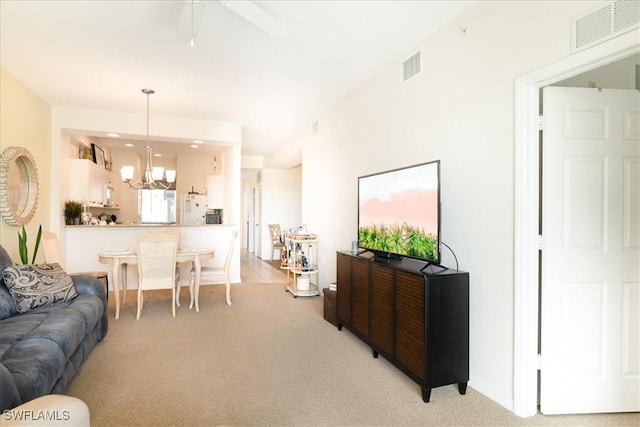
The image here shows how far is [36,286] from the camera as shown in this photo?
2.77 meters

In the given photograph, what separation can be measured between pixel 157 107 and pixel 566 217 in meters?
4.99

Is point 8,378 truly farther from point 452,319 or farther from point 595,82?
point 595,82

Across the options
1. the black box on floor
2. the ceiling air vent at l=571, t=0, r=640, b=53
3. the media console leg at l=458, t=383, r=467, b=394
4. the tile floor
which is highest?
the ceiling air vent at l=571, t=0, r=640, b=53

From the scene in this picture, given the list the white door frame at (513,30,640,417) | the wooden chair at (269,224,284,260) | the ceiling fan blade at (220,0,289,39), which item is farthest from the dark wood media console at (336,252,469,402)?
the wooden chair at (269,224,284,260)

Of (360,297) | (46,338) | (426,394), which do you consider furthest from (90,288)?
(426,394)

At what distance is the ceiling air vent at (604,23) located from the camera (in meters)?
1.60

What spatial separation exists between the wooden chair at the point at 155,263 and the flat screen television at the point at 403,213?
2267 mm

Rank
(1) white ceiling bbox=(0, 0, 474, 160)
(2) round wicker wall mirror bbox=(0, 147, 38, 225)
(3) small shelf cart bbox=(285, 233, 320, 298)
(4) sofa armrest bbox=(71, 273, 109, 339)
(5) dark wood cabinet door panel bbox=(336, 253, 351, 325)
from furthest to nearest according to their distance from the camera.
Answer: (3) small shelf cart bbox=(285, 233, 320, 298) → (2) round wicker wall mirror bbox=(0, 147, 38, 225) → (5) dark wood cabinet door panel bbox=(336, 253, 351, 325) → (4) sofa armrest bbox=(71, 273, 109, 339) → (1) white ceiling bbox=(0, 0, 474, 160)

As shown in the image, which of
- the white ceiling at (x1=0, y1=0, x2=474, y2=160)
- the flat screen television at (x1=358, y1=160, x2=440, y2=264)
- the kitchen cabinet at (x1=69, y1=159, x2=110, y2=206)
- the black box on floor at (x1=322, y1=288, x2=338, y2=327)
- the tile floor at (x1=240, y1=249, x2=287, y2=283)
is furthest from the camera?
the tile floor at (x1=240, y1=249, x2=287, y2=283)

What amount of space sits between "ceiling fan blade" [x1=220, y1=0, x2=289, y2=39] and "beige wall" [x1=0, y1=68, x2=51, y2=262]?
3134 mm

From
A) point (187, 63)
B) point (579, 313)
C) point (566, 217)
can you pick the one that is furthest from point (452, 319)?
point (187, 63)

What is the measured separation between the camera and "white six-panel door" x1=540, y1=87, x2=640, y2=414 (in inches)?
82.4

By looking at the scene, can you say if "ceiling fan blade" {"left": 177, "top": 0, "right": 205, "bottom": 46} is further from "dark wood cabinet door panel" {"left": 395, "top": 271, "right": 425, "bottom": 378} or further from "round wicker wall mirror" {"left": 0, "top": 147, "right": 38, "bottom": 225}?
"round wicker wall mirror" {"left": 0, "top": 147, "right": 38, "bottom": 225}

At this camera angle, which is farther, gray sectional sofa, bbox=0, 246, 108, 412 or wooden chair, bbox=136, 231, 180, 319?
wooden chair, bbox=136, 231, 180, 319
